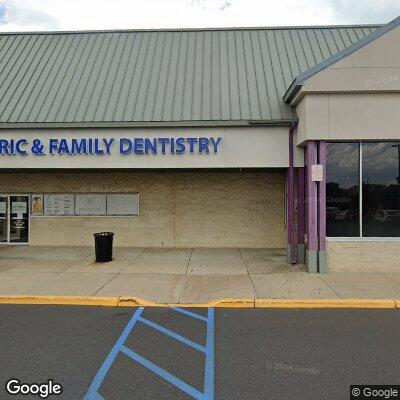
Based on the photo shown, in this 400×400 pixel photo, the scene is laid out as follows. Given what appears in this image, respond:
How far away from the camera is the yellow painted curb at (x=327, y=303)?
7.34 m

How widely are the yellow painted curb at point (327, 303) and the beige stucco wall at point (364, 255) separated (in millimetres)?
2547

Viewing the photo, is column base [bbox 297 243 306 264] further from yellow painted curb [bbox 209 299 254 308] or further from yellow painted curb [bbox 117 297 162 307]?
yellow painted curb [bbox 117 297 162 307]

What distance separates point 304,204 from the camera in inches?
451

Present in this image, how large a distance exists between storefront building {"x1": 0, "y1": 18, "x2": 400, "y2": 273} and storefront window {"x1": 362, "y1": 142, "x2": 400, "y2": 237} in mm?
29

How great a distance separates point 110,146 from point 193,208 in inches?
164

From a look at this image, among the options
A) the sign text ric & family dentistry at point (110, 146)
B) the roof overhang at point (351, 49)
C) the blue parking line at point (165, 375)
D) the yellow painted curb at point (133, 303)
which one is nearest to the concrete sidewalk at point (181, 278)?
the yellow painted curb at point (133, 303)

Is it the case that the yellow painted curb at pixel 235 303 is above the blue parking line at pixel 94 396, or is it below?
above

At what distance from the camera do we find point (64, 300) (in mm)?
7617

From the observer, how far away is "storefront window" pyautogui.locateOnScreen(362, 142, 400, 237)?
396 inches

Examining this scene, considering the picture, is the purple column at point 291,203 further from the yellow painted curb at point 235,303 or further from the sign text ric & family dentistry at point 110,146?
the yellow painted curb at point 235,303

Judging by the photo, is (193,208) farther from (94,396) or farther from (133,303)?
(94,396)


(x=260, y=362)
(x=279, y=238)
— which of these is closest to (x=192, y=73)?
(x=279, y=238)

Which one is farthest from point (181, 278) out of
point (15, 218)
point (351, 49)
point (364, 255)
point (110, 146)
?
point (15, 218)

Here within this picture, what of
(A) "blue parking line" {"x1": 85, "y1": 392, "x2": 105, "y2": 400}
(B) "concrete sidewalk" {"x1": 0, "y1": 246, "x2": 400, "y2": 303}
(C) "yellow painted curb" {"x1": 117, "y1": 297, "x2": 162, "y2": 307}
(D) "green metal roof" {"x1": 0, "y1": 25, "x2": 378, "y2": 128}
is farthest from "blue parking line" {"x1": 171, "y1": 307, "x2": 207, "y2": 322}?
(D) "green metal roof" {"x1": 0, "y1": 25, "x2": 378, "y2": 128}
